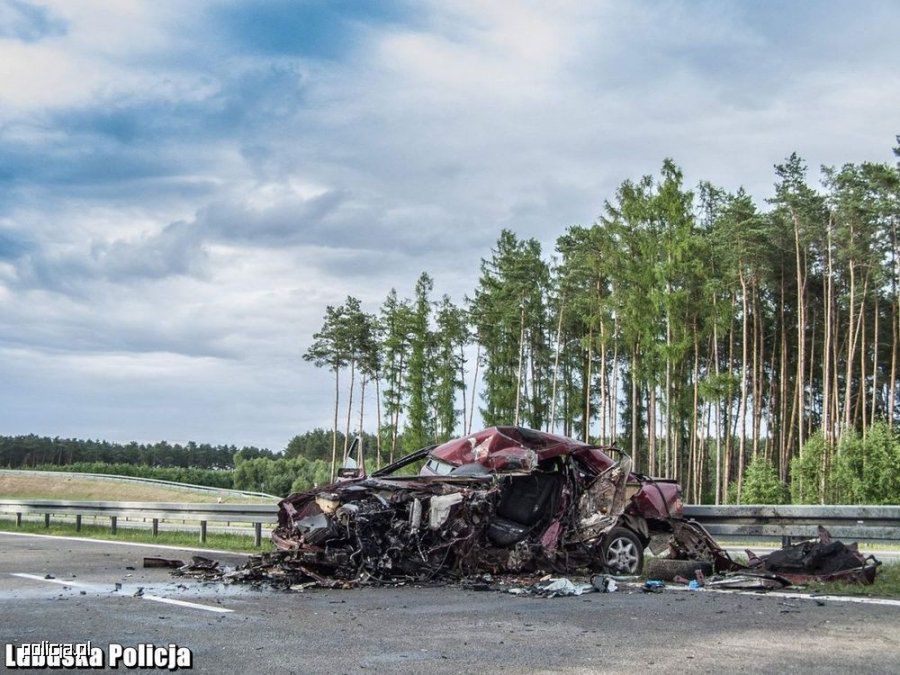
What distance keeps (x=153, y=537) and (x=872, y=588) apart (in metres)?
14.5

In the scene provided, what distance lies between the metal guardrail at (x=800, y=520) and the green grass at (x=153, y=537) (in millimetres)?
7186

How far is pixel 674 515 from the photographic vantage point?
1088 cm

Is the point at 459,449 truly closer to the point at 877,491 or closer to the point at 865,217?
the point at 877,491

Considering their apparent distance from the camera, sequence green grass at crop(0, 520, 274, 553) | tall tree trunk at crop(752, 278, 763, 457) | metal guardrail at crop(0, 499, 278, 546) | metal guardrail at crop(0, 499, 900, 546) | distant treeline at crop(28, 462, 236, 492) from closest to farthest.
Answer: metal guardrail at crop(0, 499, 900, 546) < green grass at crop(0, 520, 274, 553) < metal guardrail at crop(0, 499, 278, 546) < tall tree trunk at crop(752, 278, 763, 457) < distant treeline at crop(28, 462, 236, 492)

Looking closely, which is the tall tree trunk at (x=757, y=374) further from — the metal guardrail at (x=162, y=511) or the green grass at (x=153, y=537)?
the metal guardrail at (x=162, y=511)

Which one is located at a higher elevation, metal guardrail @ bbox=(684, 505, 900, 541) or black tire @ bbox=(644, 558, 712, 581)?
metal guardrail @ bbox=(684, 505, 900, 541)

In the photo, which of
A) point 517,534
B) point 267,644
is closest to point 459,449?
point 517,534

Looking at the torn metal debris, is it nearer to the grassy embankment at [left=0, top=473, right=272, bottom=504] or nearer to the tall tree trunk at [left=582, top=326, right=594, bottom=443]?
the grassy embankment at [left=0, top=473, right=272, bottom=504]

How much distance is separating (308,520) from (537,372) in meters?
55.1

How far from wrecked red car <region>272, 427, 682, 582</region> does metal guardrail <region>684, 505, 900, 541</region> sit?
994 millimetres

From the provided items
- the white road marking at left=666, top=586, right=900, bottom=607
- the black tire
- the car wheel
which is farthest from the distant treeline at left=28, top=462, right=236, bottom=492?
the white road marking at left=666, top=586, right=900, bottom=607

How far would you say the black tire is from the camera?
387 inches

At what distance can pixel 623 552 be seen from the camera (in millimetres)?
10516

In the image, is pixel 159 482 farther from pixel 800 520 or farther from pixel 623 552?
pixel 800 520
